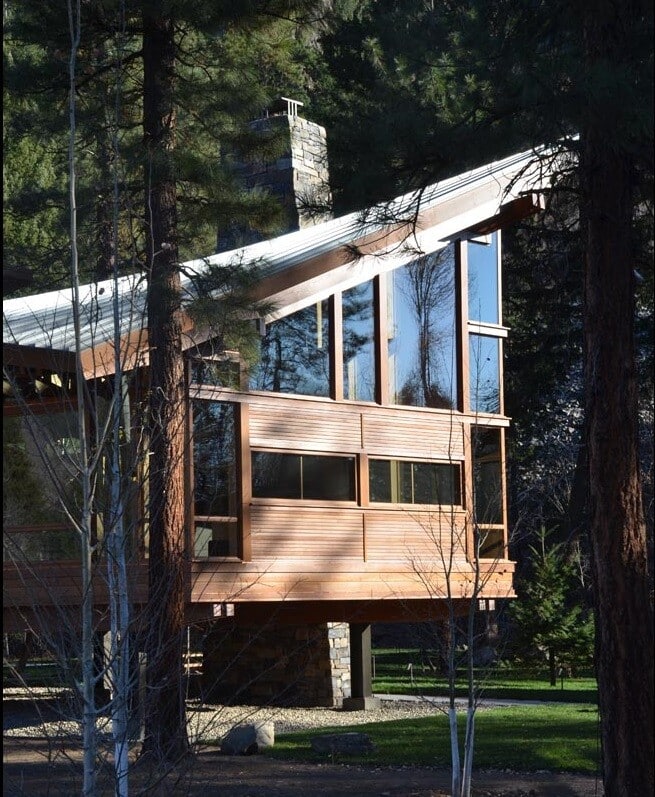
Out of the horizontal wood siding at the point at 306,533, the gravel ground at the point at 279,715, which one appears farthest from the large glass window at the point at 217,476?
the gravel ground at the point at 279,715

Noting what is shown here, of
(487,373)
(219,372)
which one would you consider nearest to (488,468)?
(487,373)

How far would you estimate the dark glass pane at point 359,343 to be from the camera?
47.2 ft

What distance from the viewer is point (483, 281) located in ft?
53.3

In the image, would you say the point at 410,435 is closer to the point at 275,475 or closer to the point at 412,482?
the point at 412,482

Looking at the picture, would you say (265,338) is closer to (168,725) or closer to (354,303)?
(354,303)

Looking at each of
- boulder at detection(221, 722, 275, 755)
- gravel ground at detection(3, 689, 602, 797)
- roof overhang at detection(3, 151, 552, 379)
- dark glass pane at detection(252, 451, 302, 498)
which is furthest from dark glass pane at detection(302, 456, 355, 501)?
gravel ground at detection(3, 689, 602, 797)

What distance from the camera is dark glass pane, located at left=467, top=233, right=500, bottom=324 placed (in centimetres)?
1599

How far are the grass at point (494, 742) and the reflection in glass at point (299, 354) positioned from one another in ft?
12.7

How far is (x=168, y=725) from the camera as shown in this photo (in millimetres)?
10891

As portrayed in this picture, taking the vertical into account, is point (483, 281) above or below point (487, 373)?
above

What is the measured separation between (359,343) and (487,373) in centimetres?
251

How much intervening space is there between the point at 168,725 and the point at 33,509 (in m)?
3.53

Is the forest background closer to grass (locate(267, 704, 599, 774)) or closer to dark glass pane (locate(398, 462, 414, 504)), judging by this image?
grass (locate(267, 704, 599, 774))

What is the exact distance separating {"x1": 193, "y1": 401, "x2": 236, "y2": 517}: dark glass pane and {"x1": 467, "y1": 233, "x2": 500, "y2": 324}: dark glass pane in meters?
4.31
